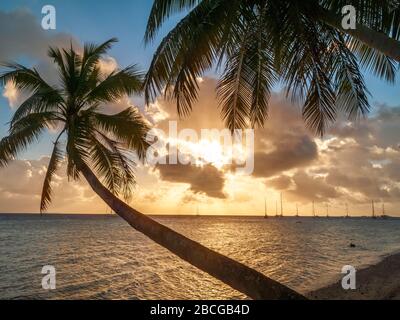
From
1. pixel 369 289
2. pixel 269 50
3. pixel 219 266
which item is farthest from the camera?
pixel 369 289

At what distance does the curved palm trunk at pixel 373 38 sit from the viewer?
17.6 ft

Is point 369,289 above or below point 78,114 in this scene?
below

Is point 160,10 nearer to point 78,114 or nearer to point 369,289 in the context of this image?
point 78,114

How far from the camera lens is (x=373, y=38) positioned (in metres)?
5.64

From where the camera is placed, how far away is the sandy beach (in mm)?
15918

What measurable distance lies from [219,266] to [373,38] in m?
4.27

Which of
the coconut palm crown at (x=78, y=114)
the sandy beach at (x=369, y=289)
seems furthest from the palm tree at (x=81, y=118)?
the sandy beach at (x=369, y=289)

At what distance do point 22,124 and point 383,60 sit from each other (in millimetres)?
9671

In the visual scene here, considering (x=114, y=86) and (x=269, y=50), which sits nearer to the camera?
(x=269, y=50)

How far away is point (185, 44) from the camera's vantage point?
6992 mm

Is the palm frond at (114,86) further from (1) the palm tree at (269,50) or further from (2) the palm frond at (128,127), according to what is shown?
(1) the palm tree at (269,50)

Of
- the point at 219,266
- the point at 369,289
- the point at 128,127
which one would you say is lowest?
the point at 369,289

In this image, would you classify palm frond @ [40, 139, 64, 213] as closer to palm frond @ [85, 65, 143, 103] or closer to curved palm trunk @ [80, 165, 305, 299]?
palm frond @ [85, 65, 143, 103]

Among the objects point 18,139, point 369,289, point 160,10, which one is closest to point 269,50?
point 160,10
